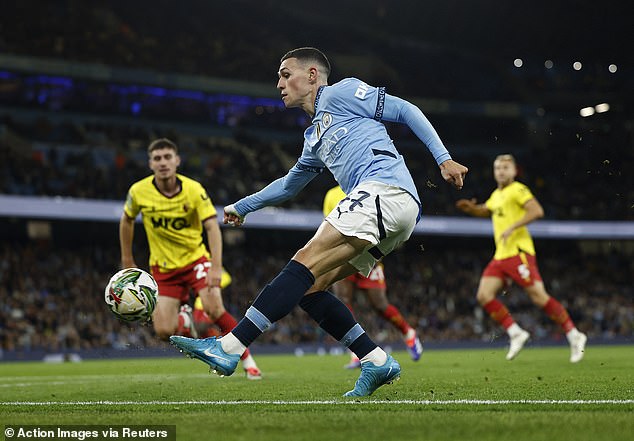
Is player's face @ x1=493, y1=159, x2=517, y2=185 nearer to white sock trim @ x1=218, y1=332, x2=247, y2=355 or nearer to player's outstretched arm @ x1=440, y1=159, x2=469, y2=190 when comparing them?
player's outstretched arm @ x1=440, y1=159, x2=469, y2=190

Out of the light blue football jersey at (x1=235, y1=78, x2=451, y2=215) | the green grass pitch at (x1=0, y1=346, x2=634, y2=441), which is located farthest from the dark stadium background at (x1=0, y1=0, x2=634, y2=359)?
the light blue football jersey at (x1=235, y1=78, x2=451, y2=215)

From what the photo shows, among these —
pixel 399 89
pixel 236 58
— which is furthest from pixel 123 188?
pixel 399 89

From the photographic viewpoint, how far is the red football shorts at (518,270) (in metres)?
11.3

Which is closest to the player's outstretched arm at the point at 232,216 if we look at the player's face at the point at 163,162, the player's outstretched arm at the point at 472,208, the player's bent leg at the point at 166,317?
the player's face at the point at 163,162

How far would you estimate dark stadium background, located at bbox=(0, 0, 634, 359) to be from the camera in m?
26.1

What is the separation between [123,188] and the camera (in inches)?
1086

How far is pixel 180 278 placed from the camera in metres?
8.91

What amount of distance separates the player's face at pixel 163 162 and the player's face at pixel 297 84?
2971 mm

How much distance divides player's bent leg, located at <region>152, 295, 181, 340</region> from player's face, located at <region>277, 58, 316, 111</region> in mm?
3822

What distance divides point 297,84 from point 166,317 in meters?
4.01

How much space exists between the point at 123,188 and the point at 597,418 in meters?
24.9

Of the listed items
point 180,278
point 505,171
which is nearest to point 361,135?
point 180,278

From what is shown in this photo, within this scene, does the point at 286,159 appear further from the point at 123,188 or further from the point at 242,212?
the point at 242,212

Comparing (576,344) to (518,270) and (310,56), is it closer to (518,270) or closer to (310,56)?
(518,270)
